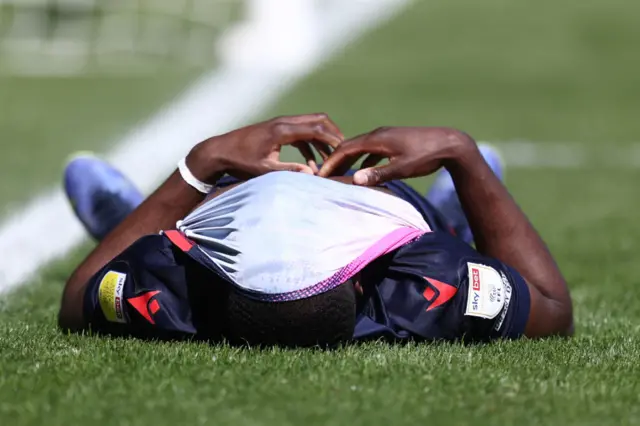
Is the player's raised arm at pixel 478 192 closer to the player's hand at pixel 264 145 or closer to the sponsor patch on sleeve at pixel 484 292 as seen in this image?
the player's hand at pixel 264 145

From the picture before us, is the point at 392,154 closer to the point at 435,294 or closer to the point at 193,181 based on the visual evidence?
the point at 435,294

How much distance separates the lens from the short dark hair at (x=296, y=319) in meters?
3.29

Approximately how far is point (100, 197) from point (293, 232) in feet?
5.52

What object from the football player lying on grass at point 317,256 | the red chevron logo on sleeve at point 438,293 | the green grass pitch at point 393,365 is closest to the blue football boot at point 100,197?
the green grass pitch at point 393,365

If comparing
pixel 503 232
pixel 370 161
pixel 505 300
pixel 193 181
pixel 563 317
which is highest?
pixel 370 161

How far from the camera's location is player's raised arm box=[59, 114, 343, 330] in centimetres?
375

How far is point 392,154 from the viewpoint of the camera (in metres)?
3.72

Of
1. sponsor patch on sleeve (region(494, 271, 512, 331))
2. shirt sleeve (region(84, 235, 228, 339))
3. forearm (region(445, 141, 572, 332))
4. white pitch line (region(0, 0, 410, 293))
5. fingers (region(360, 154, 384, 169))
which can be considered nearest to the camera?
shirt sleeve (region(84, 235, 228, 339))

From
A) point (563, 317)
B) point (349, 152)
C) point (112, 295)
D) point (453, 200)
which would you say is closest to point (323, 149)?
point (349, 152)

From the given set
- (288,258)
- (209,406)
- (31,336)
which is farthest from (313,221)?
(31,336)

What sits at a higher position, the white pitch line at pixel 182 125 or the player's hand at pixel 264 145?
the player's hand at pixel 264 145

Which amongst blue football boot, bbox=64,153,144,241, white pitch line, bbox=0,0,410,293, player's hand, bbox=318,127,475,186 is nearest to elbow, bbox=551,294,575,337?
player's hand, bbox=318,127,475,186

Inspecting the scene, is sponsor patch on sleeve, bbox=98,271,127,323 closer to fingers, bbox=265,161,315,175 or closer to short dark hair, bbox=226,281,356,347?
short dark hair, bbox=226,281,356,347

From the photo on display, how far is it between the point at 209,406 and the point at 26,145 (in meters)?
6.44
